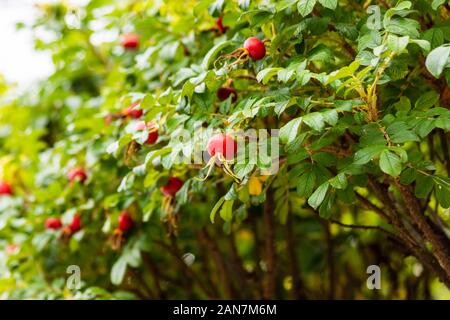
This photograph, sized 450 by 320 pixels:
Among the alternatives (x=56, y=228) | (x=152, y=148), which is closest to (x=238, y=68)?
(x=152, y=148)

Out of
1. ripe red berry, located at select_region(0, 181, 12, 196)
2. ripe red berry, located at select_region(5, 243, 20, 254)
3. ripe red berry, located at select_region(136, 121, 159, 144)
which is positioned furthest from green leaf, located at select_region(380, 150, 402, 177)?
ripe red berry, located at select_region(0, 181, 12, 196)

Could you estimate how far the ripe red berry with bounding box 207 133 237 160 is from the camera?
1018 mm

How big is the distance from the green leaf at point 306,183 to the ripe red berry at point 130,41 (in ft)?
2.99

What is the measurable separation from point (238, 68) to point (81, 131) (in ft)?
2.96

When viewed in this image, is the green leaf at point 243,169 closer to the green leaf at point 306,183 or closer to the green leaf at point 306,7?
the green leaf at point 306,183

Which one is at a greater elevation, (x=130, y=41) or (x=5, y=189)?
(x=130, y=41)

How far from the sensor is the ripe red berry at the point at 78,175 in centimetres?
165

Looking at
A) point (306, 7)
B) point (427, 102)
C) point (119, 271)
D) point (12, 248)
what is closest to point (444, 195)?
point (427, 102)

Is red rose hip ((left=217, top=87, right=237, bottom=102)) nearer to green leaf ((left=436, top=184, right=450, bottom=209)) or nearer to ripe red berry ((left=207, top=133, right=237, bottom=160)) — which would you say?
ripe red berry ((left=207, top=133, right=237, bottom=160))

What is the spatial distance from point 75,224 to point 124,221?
0.17 meters

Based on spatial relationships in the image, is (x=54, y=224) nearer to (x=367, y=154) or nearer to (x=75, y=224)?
(x=75, y=224)

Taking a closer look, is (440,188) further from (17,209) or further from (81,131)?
(17,209)

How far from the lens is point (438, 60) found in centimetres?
85
